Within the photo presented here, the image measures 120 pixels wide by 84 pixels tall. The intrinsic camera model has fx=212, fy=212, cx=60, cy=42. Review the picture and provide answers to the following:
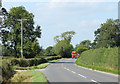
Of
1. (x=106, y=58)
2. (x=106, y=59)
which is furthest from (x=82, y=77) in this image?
(x=106, y=58)

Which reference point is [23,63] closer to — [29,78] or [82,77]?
[29,78]

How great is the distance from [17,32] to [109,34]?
31512mm

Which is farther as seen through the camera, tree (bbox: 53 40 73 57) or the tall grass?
tree (bbox: 53 40 73 57)

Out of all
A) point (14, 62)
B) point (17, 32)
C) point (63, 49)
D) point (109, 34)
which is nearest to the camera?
point (14, 62)

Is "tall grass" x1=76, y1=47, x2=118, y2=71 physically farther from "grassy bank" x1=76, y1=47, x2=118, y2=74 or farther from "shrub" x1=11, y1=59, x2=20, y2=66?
"shrub" x1=11, y1=59, x2=20, y2=66

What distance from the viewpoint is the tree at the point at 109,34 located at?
69.6 m

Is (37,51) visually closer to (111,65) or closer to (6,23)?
(6,23)

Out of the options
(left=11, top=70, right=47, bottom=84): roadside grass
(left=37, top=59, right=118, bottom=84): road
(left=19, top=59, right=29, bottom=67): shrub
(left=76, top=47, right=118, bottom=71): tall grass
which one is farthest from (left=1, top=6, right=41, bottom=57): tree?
(left=11, top=70, right=47, bottom=84): roadside grass

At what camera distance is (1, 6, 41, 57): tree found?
5366 cm

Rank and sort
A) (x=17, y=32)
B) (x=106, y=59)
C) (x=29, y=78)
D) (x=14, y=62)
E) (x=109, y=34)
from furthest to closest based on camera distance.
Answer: (x=109, y=34)
(x=17, y=32)
(x=14, y=62)
(x=106, y=59)
(x=29, y=78)

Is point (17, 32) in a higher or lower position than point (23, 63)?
higher

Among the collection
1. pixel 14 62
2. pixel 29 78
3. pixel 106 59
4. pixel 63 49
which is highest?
pixel 63 49

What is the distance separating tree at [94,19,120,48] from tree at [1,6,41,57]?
76.6ft

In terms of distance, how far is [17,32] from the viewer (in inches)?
2205
